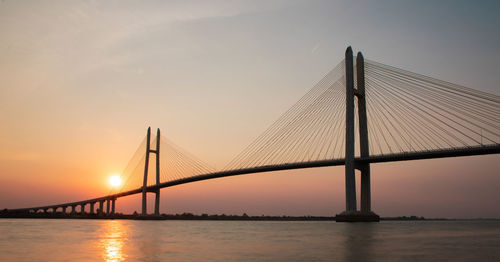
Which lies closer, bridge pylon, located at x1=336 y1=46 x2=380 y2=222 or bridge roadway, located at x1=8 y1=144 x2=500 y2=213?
bridge roadway, located at x1=8 y1=144 x2=500 y2=213

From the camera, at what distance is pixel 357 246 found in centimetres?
1805

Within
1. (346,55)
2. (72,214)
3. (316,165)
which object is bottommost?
(72,214)

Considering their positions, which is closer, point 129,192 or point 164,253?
point 164,253

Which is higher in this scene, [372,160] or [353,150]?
[353,150]

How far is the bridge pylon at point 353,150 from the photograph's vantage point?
3388cm

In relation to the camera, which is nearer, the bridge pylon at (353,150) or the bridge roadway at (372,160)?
the bridge roadway at (372,160)

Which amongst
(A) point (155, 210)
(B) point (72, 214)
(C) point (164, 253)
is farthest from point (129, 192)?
(C) point (164, 253)

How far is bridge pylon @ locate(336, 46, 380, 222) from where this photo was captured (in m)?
33.9

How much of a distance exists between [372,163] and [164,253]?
22.5 metres

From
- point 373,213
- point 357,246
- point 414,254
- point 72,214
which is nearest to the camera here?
point 414,254

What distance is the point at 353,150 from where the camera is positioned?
111 ft

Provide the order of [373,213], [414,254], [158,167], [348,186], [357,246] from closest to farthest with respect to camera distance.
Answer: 1. [414,254]
2. [357,246]
3. [348,186]
4. [373,213]
5. [158,167]

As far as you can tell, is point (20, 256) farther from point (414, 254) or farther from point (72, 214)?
point (72, 214)

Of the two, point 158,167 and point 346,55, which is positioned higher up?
point 346,55
